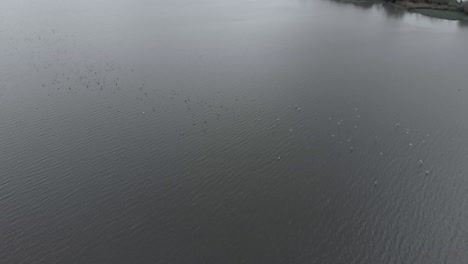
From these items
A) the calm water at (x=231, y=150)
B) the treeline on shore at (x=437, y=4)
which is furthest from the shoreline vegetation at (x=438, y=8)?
the calm water at (x=231, y=150)

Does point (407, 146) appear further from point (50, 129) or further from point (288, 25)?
point (288, 25)

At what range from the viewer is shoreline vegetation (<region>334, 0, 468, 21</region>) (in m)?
39.6

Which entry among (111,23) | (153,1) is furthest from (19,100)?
(153,1)

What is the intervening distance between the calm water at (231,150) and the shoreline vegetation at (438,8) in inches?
518

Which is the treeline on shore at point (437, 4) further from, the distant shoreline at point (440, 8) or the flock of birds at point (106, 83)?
the flock of birds at point (106, 83)

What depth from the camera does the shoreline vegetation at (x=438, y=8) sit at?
3962cm

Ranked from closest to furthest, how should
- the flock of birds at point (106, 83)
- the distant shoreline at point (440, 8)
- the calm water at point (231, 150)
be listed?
the calm water at point (231, 150)
the flock of birds at point (106, 83)
the distant shoreline at point (440, 8)

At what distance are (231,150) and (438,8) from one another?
3798cm

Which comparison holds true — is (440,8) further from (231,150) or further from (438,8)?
(231,150)

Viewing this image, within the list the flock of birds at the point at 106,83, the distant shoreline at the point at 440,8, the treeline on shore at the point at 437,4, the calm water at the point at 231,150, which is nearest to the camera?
the calm water at the point at 231,150

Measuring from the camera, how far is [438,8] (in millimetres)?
41781

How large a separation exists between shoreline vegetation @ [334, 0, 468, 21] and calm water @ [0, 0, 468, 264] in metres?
13.2

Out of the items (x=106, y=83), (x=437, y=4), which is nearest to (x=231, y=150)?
(x=106, y=83)

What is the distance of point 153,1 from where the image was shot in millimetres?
48969
